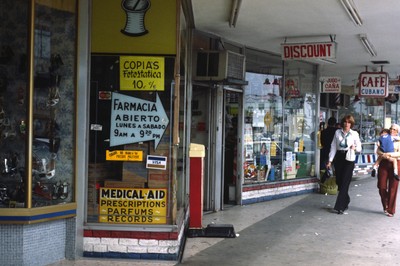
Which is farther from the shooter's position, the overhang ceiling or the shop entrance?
the shop entrance

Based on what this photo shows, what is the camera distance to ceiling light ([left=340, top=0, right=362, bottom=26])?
6.38m

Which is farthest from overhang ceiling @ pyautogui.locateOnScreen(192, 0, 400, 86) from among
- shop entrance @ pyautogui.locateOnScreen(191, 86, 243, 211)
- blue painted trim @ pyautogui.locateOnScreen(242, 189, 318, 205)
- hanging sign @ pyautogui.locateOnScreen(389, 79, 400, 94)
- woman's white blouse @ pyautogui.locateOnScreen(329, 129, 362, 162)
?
hanging sign @ pyautogui.locateOnScreen(389, 79, 400, 94)

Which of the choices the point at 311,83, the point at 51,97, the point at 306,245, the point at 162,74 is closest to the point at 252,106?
the point at 311,83

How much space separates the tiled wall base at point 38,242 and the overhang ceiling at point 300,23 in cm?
350

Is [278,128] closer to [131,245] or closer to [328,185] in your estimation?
[328,185]

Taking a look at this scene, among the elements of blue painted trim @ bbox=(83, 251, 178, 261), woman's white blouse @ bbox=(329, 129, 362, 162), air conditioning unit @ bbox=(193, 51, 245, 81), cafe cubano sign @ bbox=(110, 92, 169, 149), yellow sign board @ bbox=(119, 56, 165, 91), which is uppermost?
air conditioning unit @ bbox=(193, 51, 245, 81)

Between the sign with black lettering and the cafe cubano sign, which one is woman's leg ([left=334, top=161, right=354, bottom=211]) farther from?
the cafe cubano sign

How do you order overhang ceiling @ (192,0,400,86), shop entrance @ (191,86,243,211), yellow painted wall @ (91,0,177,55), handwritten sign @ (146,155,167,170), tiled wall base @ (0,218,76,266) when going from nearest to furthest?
tiled wall base @ (0,218,76,266)
yellow painted wall @ (91,0,177,55)
handwritten sign @ (146,155,167,170)
overhang ceiling @ (192,0,400,86)
shop entrance @ (191,86,243,211)

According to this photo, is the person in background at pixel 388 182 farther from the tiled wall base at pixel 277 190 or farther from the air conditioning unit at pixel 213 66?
the air conditioning unit at pixel 213 66

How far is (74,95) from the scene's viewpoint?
541 centimetres

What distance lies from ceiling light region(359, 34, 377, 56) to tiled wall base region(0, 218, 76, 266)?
247 inches

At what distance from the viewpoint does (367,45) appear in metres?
9.53

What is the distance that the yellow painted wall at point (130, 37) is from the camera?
17.6 feet

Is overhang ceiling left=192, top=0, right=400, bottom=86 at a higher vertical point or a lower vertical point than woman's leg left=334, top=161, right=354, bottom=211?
higher
